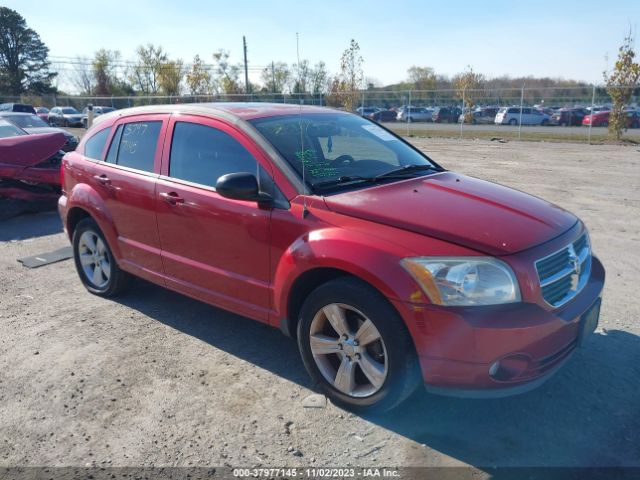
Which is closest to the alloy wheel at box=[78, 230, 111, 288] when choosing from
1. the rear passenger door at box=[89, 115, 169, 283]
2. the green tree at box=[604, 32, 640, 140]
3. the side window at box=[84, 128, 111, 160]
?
the rear passenger door at box=[89, 115, 169, 283]

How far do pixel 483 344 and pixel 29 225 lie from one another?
8003mm

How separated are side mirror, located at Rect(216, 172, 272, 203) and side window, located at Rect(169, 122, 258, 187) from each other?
0.83 ft

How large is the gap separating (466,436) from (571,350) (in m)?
0.78

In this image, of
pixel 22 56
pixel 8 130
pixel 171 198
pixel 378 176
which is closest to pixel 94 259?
pixel 171 198

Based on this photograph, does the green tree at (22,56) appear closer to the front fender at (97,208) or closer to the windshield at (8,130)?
the windshield at (8,130)

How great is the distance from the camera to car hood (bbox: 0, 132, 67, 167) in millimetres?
8477

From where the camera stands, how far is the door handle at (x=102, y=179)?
4.80 metres

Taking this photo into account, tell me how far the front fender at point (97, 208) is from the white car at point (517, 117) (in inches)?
1424

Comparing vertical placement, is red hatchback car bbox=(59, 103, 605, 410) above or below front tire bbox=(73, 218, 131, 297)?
above

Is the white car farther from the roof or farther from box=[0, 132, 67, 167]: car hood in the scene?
the roof

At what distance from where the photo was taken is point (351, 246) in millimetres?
3074

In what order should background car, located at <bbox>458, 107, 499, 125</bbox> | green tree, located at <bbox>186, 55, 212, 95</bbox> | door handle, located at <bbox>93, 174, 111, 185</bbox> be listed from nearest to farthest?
door handle, located at <bbox>93, 174, 111, 185</bbox>, background car, located at <bbox>458, 107, 499, 125</bbox>, green tree, located at <bbox>186, 55, 212, 95</bbox>

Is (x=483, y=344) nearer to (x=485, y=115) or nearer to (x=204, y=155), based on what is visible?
(x=204, y=155)

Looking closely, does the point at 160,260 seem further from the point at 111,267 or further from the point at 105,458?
the point at 105,458
